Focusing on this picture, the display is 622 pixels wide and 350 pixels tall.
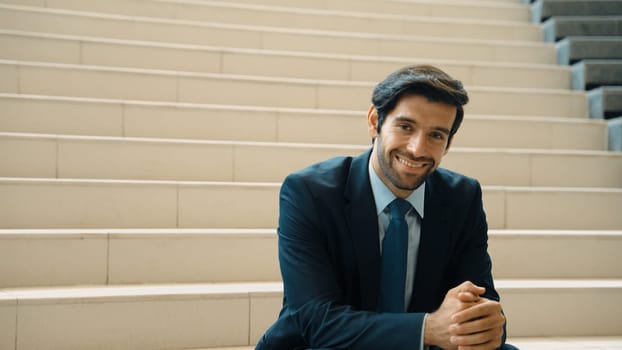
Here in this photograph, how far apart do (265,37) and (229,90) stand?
0.81 m

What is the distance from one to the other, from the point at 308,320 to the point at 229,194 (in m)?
1.54

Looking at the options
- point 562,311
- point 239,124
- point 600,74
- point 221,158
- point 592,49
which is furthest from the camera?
point 592,49

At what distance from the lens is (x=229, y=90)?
13.4 feet

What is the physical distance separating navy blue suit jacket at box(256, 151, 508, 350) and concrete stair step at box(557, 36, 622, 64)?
11.0 feet

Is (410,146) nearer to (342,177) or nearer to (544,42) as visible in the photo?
(342,177)

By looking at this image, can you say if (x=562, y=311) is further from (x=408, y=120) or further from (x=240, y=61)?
(x=240, y=61)

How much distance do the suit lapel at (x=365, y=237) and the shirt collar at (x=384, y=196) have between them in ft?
0.10

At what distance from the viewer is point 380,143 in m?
1.87

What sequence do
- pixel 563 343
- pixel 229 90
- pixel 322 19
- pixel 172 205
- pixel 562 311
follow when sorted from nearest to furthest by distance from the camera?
pixel 563 343 < pixel 562 311 < pixel 172 205 < pixel 229 90 < pixel 322 19

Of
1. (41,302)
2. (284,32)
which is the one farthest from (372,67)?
(41,302)

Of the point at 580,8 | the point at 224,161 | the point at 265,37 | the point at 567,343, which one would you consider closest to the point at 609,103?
the point at 580,8

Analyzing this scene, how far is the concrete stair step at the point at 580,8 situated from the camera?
5.36 metres

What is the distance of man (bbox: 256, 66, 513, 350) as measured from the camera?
1757 millimetres

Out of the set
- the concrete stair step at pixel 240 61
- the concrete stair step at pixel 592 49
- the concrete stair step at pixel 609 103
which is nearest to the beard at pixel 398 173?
the concrete stair step at pixel 240 61
